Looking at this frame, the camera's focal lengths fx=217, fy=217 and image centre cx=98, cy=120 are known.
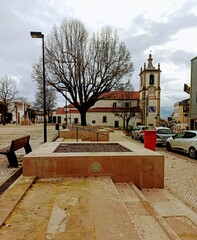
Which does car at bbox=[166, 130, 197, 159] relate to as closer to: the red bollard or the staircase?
the red bollard

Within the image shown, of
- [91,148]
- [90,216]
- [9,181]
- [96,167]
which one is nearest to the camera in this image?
[90,216]

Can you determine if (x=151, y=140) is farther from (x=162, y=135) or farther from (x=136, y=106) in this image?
(x=136, y=106)

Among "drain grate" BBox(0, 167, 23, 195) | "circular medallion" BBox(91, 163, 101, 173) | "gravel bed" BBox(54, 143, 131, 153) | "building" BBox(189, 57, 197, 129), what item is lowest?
"drain grate" BBox(0, 167, 23, 195)

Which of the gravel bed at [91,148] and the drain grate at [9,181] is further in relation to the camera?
the gravel bed at [91,148]

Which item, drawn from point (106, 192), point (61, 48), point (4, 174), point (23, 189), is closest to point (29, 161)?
point (23, 189)

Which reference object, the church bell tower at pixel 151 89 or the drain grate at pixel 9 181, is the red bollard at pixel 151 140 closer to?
the drain grate at pixel 9 181

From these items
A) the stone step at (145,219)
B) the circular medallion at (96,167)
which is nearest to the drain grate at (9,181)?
the circular medallion at (96,167)

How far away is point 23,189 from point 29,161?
3.76 ft

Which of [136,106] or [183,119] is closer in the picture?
[136,106]

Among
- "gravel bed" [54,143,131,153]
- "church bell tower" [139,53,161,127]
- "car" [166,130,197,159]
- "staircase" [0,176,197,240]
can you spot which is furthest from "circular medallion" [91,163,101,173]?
"church bell tower" [139,53,161,127]

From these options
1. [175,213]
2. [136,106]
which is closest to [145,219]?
[175,213]

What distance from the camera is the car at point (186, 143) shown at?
1153 centimetres

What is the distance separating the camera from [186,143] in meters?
12.3

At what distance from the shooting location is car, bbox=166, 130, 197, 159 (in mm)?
11532
